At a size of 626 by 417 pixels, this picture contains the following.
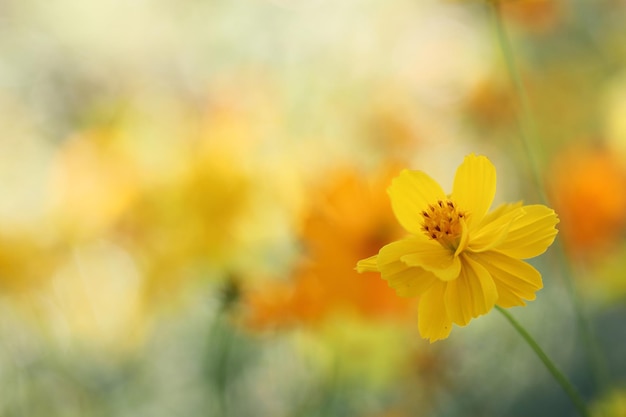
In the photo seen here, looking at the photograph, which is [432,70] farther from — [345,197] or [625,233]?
[345,197]

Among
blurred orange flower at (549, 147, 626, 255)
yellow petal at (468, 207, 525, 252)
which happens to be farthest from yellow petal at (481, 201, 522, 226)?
blurred orange flower at (549, 147, 626, 255)

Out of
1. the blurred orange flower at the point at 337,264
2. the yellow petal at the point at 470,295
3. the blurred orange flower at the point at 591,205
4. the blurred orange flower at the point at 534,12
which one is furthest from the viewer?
the blurred orange flower at the point at 534,12

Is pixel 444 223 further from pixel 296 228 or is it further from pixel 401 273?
pixel 296 228

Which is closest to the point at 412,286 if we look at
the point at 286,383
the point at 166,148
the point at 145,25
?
A: the point at 286,383

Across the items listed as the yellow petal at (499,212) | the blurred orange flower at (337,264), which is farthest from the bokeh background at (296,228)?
the yellow petal at (499,212)

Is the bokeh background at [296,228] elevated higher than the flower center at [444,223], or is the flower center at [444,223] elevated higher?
the flower center at [444,223]

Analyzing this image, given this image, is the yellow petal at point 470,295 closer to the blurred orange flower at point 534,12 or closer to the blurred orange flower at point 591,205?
the blurred orange flower at point 591,205

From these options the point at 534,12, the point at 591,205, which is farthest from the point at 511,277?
the point at 534,12
